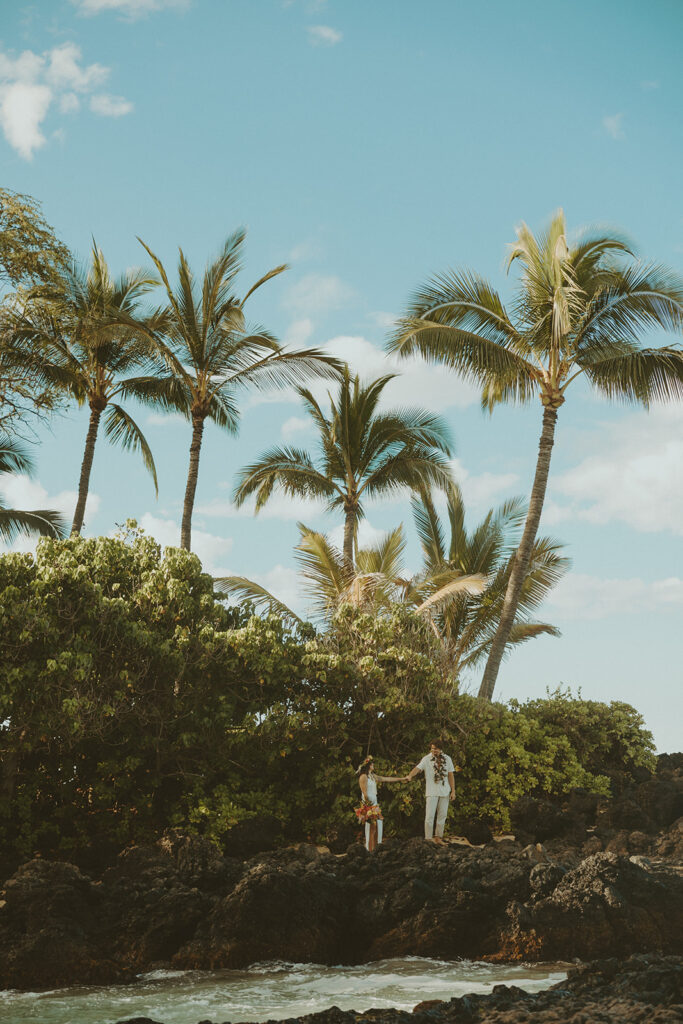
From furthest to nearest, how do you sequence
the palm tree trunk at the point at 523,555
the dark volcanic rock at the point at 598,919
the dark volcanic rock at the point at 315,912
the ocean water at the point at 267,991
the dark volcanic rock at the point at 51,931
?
the palm tree trunk at the point at 523,555
the dark volcanic rock at the point at 598,919
the dark volcanic rock at the point at 315,912
the dark volcanic rock at the point at 51,931
the ocean water at the point at 267,991

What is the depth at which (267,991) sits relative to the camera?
23.7 ft

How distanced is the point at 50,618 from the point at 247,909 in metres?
4.72

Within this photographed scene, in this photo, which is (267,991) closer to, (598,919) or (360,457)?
(598,919)

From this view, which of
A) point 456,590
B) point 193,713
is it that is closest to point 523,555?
point 456,590

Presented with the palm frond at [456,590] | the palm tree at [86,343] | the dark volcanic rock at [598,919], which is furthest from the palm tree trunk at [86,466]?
the dark volcanic rock at [598,919]

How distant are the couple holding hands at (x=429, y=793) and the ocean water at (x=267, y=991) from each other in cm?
413

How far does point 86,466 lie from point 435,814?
11165mm

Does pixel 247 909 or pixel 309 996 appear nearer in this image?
pixel 309 996

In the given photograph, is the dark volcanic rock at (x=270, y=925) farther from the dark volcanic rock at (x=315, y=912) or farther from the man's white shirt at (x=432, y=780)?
the man's white shirt at (x=432, y=780)

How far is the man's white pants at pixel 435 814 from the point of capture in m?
12.8

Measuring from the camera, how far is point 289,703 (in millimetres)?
13938

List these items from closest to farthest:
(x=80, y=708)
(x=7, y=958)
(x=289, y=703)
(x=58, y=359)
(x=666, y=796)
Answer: (x=7, y=958) < (x=80, y=708) < (x=289, y=703) < (x=666, y=796) < (x=58, y=359)

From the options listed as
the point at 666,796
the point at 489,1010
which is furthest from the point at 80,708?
the point at 666,796

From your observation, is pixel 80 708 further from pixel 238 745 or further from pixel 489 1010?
pixel 489 1010
